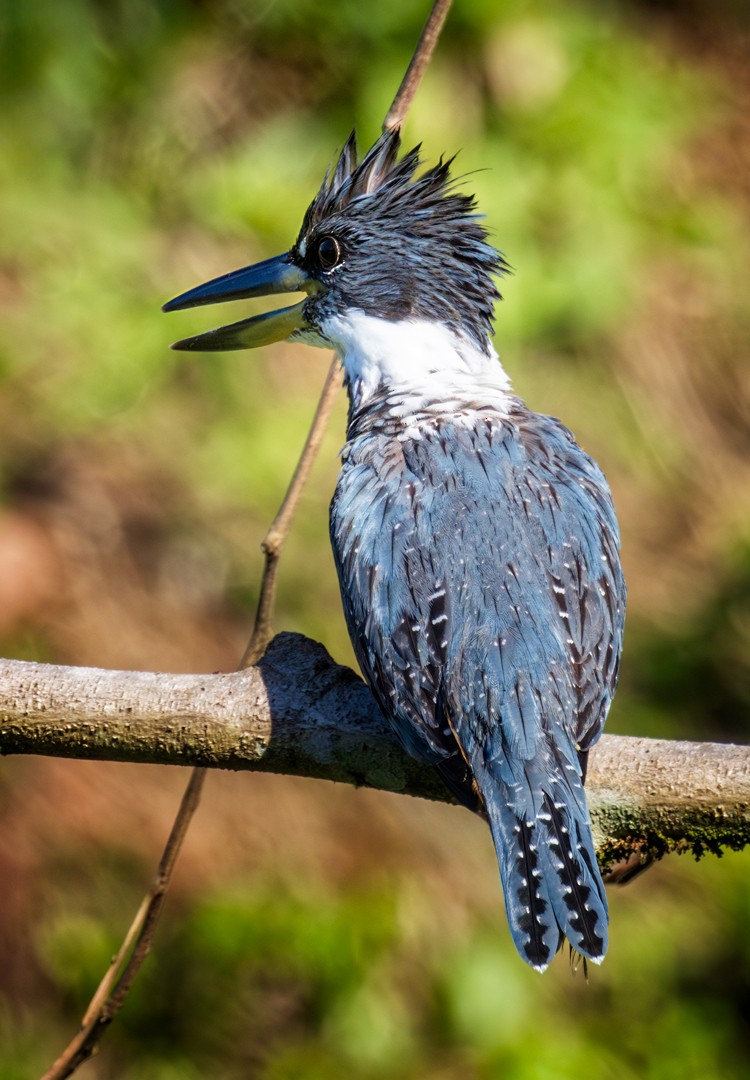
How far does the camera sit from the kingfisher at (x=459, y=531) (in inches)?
79.5

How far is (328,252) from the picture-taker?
2.79 m

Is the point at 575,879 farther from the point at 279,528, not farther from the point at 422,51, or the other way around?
the point at 422,51

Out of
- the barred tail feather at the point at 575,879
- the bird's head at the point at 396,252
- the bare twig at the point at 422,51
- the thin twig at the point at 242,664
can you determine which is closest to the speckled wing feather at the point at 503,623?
the barred tail feather at the point at 575,879

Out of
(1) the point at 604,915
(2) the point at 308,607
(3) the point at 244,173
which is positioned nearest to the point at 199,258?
(3) the point at 244,173

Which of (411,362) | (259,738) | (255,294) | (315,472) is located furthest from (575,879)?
(315,472)

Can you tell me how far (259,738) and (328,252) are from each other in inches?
44.0

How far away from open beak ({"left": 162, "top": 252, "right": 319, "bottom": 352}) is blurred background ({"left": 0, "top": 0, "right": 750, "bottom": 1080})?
915mm

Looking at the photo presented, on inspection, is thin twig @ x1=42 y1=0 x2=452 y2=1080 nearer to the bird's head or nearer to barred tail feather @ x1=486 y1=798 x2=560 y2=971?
the bird's head

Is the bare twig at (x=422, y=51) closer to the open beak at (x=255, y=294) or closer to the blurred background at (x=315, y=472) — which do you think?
the open beak at (x=255, y=294)

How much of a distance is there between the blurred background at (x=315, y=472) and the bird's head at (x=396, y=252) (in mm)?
854

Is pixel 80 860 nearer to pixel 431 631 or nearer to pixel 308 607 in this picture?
pixel 308 607

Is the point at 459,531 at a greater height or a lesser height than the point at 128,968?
greater

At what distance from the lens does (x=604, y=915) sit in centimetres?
195

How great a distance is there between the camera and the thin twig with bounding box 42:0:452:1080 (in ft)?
7.68
